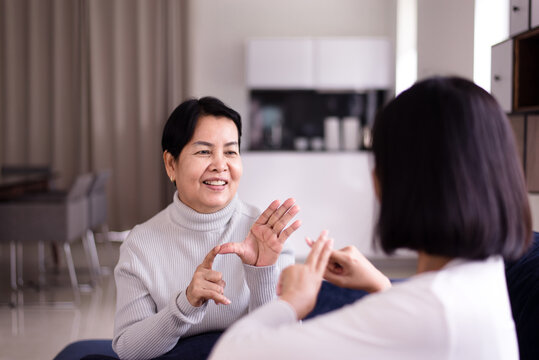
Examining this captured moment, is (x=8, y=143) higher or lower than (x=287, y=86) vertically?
lower

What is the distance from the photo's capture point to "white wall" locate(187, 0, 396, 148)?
19.4ft

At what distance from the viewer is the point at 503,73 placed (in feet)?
7.90

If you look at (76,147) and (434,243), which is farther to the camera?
A: (76,147)

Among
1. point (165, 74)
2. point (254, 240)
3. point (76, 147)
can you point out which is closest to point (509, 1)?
point (254, 240)

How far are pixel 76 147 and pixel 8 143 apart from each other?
0.73 meters

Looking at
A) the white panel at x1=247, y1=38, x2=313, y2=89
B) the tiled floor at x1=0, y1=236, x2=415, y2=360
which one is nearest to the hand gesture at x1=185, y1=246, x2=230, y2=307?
the tiled floor at x1=0, y1=236, x2=415, y2=360

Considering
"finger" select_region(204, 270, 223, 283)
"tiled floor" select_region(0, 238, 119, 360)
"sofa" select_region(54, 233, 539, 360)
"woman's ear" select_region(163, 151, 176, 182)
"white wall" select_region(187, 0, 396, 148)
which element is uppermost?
"white wall" select_region(187, 0, 396, 148)

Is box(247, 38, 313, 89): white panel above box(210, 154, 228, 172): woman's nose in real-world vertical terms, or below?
above

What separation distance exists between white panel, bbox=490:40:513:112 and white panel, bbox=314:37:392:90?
283 centimetres

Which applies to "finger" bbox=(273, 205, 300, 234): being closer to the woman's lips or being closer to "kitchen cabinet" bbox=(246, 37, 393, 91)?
the woman's lips

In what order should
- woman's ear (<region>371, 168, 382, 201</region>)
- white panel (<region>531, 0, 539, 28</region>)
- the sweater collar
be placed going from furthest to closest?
white panel (<region>531, 0, 539, 28</region>) < the sweater collar < woman's ear (<region>371, 168, 382, 201</region>)

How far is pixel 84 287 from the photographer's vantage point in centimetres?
405

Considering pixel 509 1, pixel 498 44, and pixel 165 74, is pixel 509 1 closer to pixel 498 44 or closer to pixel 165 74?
pixel 498 44

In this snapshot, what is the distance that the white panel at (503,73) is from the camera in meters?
2.33
